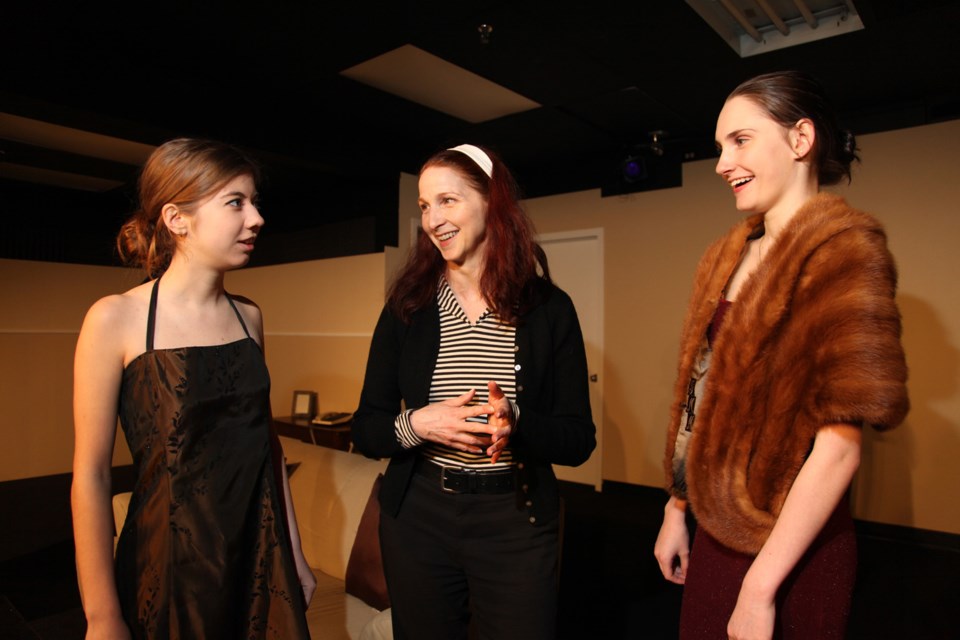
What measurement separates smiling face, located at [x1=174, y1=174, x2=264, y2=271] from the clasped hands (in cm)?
54

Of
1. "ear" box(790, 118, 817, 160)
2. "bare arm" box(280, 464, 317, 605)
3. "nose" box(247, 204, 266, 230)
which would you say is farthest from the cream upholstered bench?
"ear" box(790, 118, 817, 160)

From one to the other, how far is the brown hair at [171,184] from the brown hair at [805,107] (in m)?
1.07

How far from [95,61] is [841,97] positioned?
184 inches

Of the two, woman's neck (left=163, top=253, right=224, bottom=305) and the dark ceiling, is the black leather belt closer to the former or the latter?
woman's neck (left=163, top=253, right=224, bottom=305)

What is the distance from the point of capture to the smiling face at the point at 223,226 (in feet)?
4.23

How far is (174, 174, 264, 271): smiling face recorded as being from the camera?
4.23 feet

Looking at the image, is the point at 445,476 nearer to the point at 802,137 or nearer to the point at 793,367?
the point at 793,367

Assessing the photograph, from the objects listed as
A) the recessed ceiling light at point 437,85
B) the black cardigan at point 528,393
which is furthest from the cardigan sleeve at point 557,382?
the recessed ceiling light at point 437,85

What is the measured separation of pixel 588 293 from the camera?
18.7 feet

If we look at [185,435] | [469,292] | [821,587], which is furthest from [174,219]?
[821,587]

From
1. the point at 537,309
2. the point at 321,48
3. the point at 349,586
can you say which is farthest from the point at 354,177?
the point at 537,309

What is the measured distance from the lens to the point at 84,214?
6043 millimetres

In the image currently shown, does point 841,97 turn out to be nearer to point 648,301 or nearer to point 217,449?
point 648,301

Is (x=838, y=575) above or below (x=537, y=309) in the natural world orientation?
below
